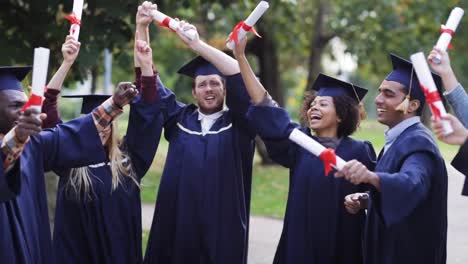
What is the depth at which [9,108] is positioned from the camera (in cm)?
445

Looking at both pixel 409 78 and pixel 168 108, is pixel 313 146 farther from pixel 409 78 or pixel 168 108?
pixel 168 108

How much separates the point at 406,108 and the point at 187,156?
5.22ft

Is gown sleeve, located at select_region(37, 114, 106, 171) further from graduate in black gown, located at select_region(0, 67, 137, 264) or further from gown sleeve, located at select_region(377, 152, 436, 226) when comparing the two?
gown sleeve, located at select_region(377, 152, 436, 226)

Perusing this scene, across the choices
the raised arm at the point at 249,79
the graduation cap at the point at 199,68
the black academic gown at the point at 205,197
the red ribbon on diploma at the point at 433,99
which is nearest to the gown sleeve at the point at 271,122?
the raised arm at the point at 249,79

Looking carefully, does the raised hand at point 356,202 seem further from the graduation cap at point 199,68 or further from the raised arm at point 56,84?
the raised arm at point 56,84

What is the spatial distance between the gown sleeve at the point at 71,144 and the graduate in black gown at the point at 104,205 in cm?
Answer: 89

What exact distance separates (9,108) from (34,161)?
34 centimetres

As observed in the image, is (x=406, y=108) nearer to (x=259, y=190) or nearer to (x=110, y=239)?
(x=110, y=239)

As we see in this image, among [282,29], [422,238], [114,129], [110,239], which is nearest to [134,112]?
[114,129]

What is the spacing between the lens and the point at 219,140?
5.55m

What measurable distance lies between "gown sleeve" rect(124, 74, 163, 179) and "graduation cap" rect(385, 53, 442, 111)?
1.57 meters

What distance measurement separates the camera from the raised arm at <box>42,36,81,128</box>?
4.86 m

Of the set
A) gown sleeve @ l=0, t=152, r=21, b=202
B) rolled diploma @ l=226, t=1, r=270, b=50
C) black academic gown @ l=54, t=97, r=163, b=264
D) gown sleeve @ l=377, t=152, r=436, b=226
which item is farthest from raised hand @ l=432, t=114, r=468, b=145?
black academic gown @ l=54, t=97, r=163, b=264

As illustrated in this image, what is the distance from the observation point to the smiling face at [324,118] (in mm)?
5387
